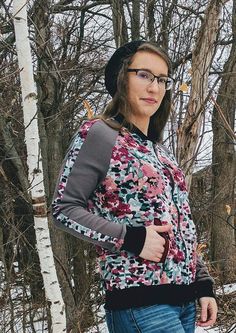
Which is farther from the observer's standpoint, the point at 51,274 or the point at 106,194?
the point at 51,274

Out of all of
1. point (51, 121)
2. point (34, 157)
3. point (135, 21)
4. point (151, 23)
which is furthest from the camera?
point (135, 21)

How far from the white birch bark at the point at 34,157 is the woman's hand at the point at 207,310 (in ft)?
4.99

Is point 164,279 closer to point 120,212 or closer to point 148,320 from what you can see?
point 148,320

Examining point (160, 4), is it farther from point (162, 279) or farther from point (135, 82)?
point (162, 279)

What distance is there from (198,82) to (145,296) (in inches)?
85.2

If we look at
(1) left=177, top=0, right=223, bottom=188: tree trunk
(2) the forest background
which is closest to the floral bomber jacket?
(2) the forest background

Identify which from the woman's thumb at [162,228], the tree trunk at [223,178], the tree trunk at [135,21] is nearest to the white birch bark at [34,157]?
the woman's thumb at [162,228]

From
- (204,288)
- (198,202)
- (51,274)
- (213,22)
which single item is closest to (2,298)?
(51,274)

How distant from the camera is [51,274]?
3111 millimetres

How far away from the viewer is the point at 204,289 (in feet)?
5.60

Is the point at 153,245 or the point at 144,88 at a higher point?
the point at 144,88

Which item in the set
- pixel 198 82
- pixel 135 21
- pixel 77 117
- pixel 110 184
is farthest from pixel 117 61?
pixel 77 117

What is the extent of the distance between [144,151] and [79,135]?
0.22m

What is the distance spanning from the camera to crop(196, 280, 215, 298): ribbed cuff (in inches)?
66.7
